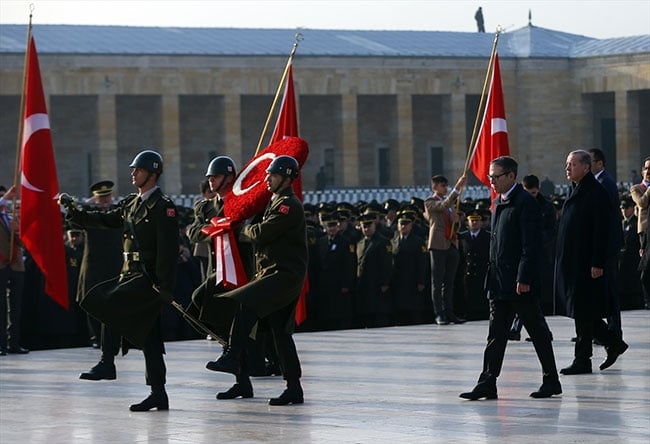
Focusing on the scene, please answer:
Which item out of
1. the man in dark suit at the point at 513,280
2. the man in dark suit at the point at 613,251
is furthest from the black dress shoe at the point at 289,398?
the man in dark suit at the point at 613,251

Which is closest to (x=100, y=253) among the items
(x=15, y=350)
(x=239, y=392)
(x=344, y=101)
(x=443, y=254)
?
(x=15, y=350)

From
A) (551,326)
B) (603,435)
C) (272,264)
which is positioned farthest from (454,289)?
(603,435)

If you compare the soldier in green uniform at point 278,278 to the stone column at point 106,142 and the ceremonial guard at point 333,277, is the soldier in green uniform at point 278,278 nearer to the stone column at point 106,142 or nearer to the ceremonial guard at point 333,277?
the ceremonial guard at point 333,277

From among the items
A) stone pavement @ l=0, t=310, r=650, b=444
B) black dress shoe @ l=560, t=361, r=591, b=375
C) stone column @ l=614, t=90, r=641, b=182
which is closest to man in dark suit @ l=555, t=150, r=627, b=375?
black dress shoe @ l=560, t=361, r=591, b=375

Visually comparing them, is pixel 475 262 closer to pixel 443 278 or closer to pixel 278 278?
pixel 443 278

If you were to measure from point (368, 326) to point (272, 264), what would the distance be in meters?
8.36

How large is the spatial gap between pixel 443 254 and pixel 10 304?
201 inches

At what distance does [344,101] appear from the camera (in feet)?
177

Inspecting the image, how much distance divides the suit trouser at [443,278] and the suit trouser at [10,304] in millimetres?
4802

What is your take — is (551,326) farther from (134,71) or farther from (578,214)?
(134,71)

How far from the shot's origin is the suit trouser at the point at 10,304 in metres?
16.2

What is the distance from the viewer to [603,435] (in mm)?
10383

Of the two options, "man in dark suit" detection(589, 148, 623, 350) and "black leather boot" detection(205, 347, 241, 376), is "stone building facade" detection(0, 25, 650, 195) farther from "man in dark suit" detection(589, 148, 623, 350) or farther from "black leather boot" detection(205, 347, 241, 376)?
"black leather boot" detection(205, 347, 241, 376)

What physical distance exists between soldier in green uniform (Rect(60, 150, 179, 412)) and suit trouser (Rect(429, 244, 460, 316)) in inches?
289
